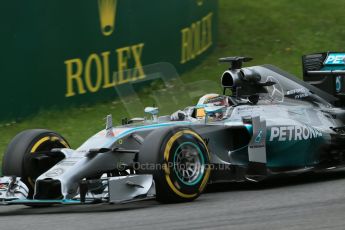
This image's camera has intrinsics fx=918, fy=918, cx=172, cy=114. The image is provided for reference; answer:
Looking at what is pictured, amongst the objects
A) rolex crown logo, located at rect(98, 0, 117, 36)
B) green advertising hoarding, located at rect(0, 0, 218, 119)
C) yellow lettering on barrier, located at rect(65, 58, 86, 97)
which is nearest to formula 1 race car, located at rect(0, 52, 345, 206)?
green advertising hoarding, located at rect(0, 0, 218, 119)

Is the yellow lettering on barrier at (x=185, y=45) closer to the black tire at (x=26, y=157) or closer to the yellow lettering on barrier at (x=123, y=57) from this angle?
the yellow lettering on barrier at (x=123, y=57)

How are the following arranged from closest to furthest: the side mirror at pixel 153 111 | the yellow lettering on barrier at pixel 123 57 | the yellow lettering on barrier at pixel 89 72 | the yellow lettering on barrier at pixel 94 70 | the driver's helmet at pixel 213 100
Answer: the side mirror at pixel 153 111, the driver's helmet at pixel 213 100, the yellow lettering on barrier at pixel 94 70, the yellow lettering on barrier at pixel 89 72, the yellow lettering on barrier at pixel 123 57

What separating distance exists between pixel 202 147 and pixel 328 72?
304 centimetres

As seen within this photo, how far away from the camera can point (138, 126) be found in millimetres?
9602

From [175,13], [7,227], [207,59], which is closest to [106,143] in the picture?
[7,227]

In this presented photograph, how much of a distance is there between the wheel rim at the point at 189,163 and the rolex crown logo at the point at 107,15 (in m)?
7.00

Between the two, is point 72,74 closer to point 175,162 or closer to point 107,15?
point 107,15

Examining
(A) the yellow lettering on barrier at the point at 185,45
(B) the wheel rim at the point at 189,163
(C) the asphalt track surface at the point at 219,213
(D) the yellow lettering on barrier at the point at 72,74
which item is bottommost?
(C) the asphalt track surface at the point at 219,213

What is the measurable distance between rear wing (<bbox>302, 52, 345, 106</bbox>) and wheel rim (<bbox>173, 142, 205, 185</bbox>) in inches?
117

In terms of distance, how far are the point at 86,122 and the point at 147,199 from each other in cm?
582

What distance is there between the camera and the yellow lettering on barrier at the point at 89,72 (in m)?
15.4

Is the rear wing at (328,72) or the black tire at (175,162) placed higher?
the rear wing at (328,72)

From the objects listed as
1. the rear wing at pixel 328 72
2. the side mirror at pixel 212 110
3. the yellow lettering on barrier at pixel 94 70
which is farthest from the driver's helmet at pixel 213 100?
the yellow lettering on barrier at pixel 94 70

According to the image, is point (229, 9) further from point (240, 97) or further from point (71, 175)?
point (71, 175)
